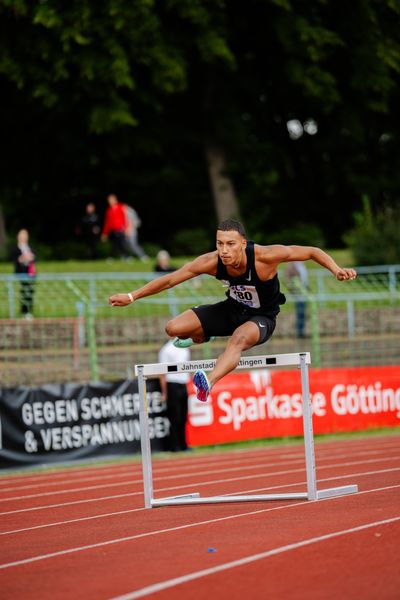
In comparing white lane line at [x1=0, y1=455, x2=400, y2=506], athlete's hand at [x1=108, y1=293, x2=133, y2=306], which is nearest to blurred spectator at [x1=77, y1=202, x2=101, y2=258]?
white lane line at [x1=0, y1=455, x2=400, y2=506]

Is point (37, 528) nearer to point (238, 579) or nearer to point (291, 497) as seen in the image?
point (291, 497)

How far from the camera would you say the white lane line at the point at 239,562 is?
261 inches

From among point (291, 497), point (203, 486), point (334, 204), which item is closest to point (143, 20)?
point (334, 204)

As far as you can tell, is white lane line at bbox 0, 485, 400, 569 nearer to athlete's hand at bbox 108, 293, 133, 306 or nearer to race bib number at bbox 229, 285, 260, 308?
race bib number at bbox 229, 285, 260, 308

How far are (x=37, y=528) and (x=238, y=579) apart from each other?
3333mm

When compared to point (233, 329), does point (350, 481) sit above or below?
below

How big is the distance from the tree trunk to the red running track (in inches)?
784

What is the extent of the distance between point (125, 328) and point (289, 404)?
2.93 m

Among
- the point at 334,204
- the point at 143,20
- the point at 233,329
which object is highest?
the point at 143,20

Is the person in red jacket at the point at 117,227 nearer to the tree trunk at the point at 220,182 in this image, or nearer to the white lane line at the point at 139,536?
the tree trunk at the point at 220,182

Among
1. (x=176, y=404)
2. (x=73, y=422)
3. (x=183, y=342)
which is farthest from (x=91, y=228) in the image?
(x=183, y=342)

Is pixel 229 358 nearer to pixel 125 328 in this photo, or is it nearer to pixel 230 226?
pixel 230 226

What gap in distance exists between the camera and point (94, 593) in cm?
667

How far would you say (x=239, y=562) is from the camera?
735 centimetres
